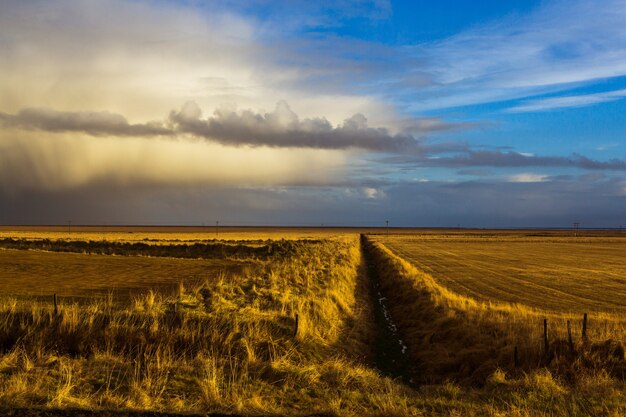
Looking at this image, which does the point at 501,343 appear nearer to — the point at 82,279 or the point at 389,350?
the point at 389,350

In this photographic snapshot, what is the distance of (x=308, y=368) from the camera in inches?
421

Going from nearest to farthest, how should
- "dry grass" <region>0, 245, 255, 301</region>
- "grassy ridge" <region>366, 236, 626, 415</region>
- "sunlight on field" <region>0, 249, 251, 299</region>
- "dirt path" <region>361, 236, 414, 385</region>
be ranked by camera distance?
1. "grassy ridge" <region>366, 236, 626, 415</region>
2. "dirt path" <region>361, 236, 414, 385</region>
3. "dry grass" <region>0, 245, 255, 301</region>
4. "sunlight on field" <region>0, 249, 251, 299</region>

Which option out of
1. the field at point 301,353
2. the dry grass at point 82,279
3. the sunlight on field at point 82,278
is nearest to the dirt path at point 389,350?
the field at point 301,353

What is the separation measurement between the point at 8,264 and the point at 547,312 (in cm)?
3337

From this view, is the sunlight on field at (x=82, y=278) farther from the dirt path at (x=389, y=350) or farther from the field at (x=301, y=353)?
the dirt path at (x=389, y=350)

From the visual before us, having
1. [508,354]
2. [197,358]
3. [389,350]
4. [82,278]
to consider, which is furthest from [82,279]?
[508,354]

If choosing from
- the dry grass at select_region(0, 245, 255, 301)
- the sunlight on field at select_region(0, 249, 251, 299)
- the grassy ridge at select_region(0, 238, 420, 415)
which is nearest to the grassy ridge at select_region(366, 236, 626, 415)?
the grassy ridge at select_region(0, 238, 420, 415)

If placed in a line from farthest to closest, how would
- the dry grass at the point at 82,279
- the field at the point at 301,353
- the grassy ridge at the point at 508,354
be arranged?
1. the dry grass at the point at 82,279
2. the grassy ridge at the point at 508,354
3. the field at the point at 301,353

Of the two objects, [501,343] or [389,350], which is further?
[389,350]

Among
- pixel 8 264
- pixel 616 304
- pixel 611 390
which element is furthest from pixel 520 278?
pixel 8 264

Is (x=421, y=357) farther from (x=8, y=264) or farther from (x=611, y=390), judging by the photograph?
(x=8, y=264)

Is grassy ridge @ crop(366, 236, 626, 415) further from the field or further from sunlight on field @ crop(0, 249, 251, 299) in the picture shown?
sunlight on field @ crop(0, 249, 251, 299)

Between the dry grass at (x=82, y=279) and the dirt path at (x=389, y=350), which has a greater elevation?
the dry grass at (x=82, y=279)

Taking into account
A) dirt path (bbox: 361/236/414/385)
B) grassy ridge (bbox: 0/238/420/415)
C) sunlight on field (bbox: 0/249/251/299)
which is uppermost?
grassy ridge (bbox: 0/238/420/415)
